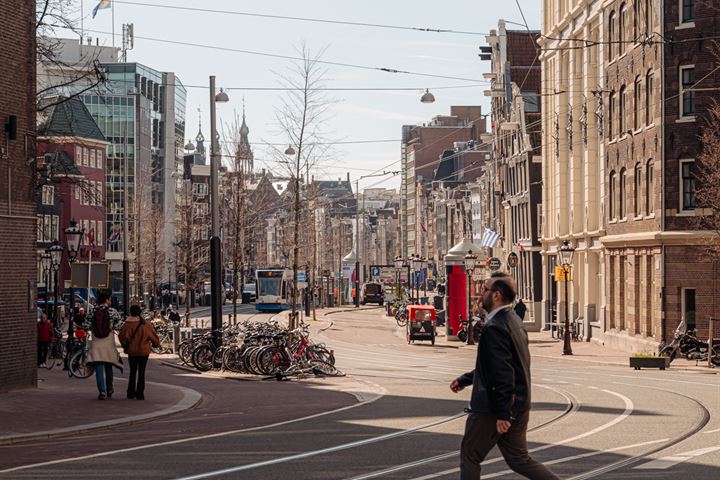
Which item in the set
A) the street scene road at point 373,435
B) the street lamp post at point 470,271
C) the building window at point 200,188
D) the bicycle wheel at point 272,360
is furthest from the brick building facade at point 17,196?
the building window at point 200,188

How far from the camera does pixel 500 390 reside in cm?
991

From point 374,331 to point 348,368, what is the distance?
1074 inches

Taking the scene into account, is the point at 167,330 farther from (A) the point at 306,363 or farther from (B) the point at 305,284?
(B) the point at 305,284

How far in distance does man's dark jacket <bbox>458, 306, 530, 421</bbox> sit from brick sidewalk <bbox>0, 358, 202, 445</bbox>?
30.1ft

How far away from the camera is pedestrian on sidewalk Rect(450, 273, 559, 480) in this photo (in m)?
9.97

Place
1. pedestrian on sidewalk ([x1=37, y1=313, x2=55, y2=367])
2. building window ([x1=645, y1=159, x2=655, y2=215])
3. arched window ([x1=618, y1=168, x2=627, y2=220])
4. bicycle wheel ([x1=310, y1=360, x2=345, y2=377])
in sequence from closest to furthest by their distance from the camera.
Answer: bicycle wheel ([x1=310, y1=360, x2=345, y2=377]) → pedestrian on sidewalk ([x1=37, y1=313, x2=55, y2=367]) → building window ([x1=645, y1=159, x2=655, y2=215]) → arched window ([x1=618, y1=168, x2=627, y2=220])

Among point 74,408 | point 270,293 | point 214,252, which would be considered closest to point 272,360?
point 214,252

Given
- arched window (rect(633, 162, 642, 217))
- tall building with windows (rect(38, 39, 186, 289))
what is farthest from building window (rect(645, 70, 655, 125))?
tall building with windows (rect(38, 39, 186, 289))

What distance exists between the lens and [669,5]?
4466 cm

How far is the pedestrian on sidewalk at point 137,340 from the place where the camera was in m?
23.5

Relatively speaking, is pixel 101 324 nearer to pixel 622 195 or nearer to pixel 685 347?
pixel 685 347

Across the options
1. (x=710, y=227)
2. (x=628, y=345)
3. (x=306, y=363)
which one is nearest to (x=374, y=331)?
(x=628, y=345)

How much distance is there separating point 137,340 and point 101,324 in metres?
0.76

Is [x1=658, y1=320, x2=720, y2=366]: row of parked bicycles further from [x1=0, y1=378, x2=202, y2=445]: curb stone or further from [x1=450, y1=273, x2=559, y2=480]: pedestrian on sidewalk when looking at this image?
[x1=450, y1=273, x2=559, y2=480]: pedestrian on sidewalk
